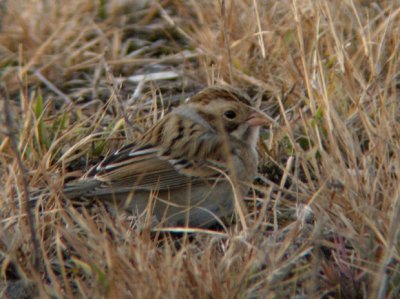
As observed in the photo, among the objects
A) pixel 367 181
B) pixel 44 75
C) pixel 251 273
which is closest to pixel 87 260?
pixel 251 273

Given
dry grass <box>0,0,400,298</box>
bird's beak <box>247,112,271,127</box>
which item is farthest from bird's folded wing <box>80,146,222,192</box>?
bird's beak <box>247,112,271,127</box>

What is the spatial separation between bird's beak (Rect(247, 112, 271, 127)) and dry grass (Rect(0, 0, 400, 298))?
0.12 metres

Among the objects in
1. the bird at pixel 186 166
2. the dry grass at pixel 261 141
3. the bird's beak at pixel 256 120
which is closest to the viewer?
the dry grass at pixel 261 141

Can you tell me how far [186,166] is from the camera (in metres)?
4.28

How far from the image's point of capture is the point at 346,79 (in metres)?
4.22

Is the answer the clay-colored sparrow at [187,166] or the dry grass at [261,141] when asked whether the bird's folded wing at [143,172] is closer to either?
the clay-colored sparrow at [187,166]

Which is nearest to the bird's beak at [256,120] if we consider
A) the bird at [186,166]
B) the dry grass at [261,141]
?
the bird at [186,166]

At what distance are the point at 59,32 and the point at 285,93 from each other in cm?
153

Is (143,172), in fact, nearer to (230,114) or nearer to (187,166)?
(187,166)

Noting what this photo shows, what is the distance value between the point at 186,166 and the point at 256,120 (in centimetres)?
38

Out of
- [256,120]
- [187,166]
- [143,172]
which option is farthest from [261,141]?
[143,172]

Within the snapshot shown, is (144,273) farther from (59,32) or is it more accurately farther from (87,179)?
(59,32)

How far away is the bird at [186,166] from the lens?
13.5 feet

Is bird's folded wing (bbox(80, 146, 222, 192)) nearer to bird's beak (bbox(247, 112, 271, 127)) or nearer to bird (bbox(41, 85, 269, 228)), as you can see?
bird (bbox(41, 85, 269, 228))
